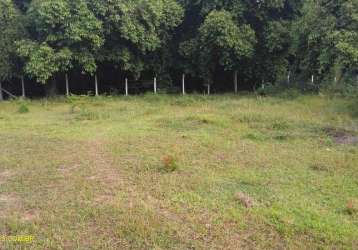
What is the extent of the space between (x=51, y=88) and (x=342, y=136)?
1261cm

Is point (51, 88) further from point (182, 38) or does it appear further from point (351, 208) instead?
point (351, 208)

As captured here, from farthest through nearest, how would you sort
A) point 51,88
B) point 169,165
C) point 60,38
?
point 51,88, point 60,38, point 169,165

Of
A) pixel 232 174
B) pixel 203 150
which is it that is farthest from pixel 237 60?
pixel 232 174

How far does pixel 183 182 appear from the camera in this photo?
6160mm

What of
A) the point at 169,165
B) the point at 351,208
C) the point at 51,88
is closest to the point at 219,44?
the point at 51,88

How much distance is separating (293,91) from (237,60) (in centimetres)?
326

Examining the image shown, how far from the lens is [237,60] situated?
749 inches

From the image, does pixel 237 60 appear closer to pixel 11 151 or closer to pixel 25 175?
pixel 11 151

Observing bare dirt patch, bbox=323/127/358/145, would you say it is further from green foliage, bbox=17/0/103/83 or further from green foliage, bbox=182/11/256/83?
green foliage, bbox=17/0/103/83

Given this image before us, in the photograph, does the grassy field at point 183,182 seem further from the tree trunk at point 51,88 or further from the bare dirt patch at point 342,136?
the tree trunk at point 51,88

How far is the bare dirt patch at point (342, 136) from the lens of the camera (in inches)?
344

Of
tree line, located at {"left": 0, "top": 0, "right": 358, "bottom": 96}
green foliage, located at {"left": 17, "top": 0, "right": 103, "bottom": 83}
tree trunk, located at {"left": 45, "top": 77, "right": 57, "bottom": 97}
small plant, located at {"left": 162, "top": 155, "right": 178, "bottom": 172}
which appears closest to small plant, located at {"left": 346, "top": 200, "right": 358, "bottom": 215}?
small plant, located at {"left": 162, "top": 155, "right": 178, "bottom": 172}

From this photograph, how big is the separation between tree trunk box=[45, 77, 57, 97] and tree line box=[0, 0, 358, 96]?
0.79 ft

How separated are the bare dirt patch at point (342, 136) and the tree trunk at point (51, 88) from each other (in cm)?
1192
